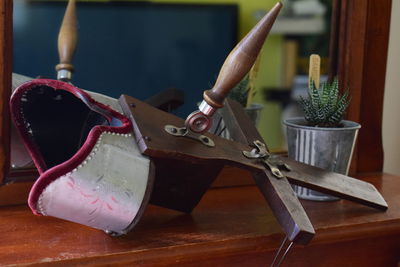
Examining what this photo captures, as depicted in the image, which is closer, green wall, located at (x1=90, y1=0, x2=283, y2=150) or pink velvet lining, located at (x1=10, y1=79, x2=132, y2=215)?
pink velvet lining, located at (x1=10, y1=79, x2=132, y2=215)

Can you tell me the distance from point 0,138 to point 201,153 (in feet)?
0.84

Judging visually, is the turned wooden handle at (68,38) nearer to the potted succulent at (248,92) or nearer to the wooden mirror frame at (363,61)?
the potted succulent at (248,92)

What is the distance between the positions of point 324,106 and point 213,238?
0.91 feet

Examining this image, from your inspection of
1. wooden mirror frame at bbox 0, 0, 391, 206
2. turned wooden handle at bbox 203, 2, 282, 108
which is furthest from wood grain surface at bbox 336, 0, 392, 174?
turned wooden handle at bbox 203, 2, 282, 108

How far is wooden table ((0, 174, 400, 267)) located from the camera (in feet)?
1.83

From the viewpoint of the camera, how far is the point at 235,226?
25.5 inches

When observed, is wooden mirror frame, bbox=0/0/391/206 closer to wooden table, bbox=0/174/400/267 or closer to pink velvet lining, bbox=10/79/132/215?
wooden table, bbox=0/174/400/267

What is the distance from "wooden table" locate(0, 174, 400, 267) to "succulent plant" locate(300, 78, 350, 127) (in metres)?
0.11

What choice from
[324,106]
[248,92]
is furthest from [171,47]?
[324,106]

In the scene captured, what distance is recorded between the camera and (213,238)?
0.60 metres

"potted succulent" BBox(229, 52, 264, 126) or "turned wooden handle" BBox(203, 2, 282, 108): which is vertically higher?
"turned wooden handle" BBox(203, 2, 282, 108)

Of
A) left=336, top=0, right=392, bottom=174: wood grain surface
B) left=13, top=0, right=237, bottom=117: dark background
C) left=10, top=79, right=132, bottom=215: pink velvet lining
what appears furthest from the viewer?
left=336, top=0, right=392, bottom=174: wood grain surface

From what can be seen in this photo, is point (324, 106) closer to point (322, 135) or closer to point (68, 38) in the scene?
point (322, 135)

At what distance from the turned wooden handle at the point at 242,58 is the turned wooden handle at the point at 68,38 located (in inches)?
10.3
